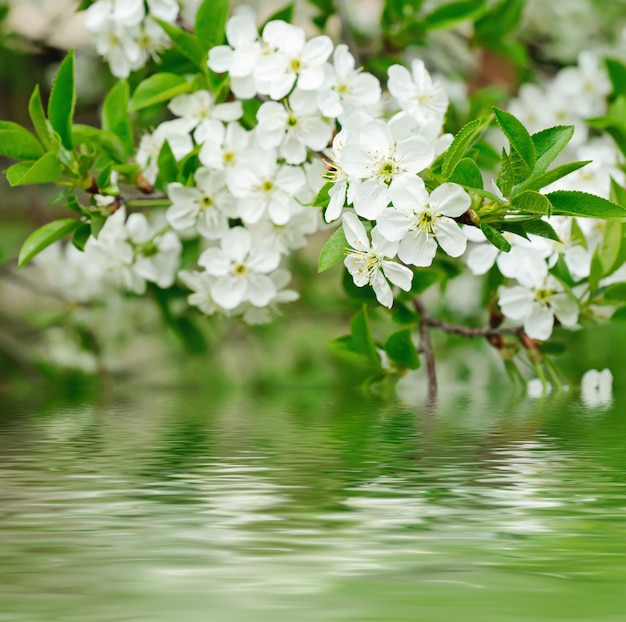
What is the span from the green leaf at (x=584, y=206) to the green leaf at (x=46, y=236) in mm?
665

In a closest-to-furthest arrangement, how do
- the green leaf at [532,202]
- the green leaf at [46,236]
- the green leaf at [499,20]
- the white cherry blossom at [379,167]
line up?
the green leaf at [532,202]
the white cherry blossom at [379,167]
the green leaf at [46,236]
the green leaf at [499,20]

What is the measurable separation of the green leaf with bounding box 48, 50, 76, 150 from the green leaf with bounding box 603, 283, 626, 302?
73 centimetres

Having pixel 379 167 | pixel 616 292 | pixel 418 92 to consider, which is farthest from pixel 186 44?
pixel 616 292

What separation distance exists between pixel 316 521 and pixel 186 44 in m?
1.06

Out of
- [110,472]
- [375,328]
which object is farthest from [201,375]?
[110,472]

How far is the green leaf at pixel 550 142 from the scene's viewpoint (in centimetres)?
102

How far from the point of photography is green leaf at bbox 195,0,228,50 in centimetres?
153

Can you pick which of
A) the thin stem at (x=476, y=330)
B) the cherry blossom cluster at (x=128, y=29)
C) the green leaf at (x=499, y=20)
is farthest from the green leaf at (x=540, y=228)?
the green leaf at (x=499, y=20)

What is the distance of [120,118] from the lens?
153 centimetres

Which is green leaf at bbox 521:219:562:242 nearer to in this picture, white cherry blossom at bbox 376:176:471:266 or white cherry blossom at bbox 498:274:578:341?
white cherry blossom at bbox 376:176:471:266

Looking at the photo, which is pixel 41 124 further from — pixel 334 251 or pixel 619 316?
pixel 619 316

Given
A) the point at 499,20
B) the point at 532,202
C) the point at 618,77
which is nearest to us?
the point at 532,202

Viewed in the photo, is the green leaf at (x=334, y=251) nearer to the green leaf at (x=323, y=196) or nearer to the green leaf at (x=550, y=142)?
the green leaf at (x=323, y=196)

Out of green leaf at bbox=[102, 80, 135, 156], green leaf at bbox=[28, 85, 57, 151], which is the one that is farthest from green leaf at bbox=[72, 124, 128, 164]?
green leaf at bbox=[28, 85, 57, 151]
